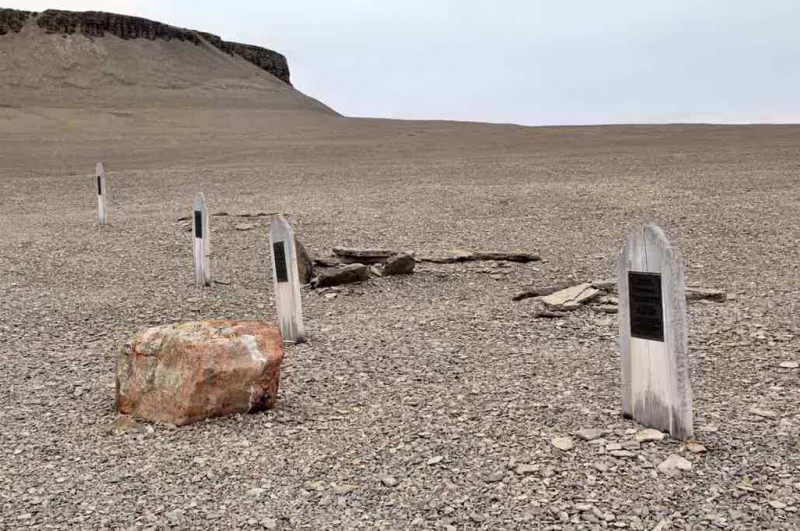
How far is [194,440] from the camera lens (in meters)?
4.98

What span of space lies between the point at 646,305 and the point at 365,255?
6.78 meters

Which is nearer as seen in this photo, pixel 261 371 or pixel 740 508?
pixel 740 508

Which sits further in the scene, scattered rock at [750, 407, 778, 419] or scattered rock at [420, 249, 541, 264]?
scattered rock at [420, 249, 541, 264]

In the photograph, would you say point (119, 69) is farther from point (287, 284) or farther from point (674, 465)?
point (674, 465)

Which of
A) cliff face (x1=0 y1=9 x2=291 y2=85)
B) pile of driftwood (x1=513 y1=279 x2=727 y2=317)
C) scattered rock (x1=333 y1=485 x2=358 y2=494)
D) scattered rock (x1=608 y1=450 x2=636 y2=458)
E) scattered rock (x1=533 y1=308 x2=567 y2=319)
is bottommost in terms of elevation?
scattered rock (x1=333 y1=485 x2=358 y2=494)

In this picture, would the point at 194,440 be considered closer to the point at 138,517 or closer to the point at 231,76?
the point at 138,517

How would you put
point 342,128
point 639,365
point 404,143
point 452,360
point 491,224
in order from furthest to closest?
1. point 342,128
2. point 404,143
3. point 491,224
4. point 452,360
5. point 639,365

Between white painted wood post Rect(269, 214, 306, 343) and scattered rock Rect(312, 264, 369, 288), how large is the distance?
2444 millimetres

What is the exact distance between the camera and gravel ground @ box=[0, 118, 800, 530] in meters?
3.98

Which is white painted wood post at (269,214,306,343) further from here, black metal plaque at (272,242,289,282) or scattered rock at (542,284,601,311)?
scattered rock at (542,284,601,311)

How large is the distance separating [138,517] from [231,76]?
100 m

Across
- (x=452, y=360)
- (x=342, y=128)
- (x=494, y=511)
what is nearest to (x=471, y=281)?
(x=452, y=360)

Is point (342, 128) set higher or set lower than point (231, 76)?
lower

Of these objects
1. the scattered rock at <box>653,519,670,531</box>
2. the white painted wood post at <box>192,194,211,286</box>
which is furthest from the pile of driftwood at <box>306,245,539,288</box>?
the scattered rock at <box>653,519,670,531</box>
